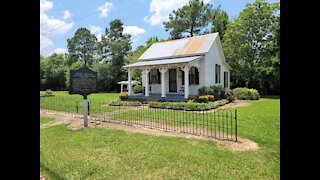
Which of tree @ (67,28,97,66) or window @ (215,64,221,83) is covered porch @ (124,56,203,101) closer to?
window @ (215,64,221,83)

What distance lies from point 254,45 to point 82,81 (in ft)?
77.2

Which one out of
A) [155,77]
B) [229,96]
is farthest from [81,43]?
[229,96]

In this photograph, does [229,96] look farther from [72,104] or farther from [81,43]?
[81,43]

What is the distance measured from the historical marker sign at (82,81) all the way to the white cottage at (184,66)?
7683mm

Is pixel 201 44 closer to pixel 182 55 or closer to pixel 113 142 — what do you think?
pixel 182 55

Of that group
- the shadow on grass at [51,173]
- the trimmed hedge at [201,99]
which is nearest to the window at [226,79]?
the trimmed hedge at [201,99]

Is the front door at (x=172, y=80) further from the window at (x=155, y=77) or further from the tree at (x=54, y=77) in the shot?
the tree at (x=54, y=77)

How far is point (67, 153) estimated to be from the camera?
606cm

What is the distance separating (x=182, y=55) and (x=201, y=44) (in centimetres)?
203

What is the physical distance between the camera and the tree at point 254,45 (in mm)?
25737

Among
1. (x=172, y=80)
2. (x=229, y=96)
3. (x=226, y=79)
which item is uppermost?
(x=226, y=79)

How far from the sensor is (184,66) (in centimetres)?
1684

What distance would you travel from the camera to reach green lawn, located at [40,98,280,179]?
15.2ft
